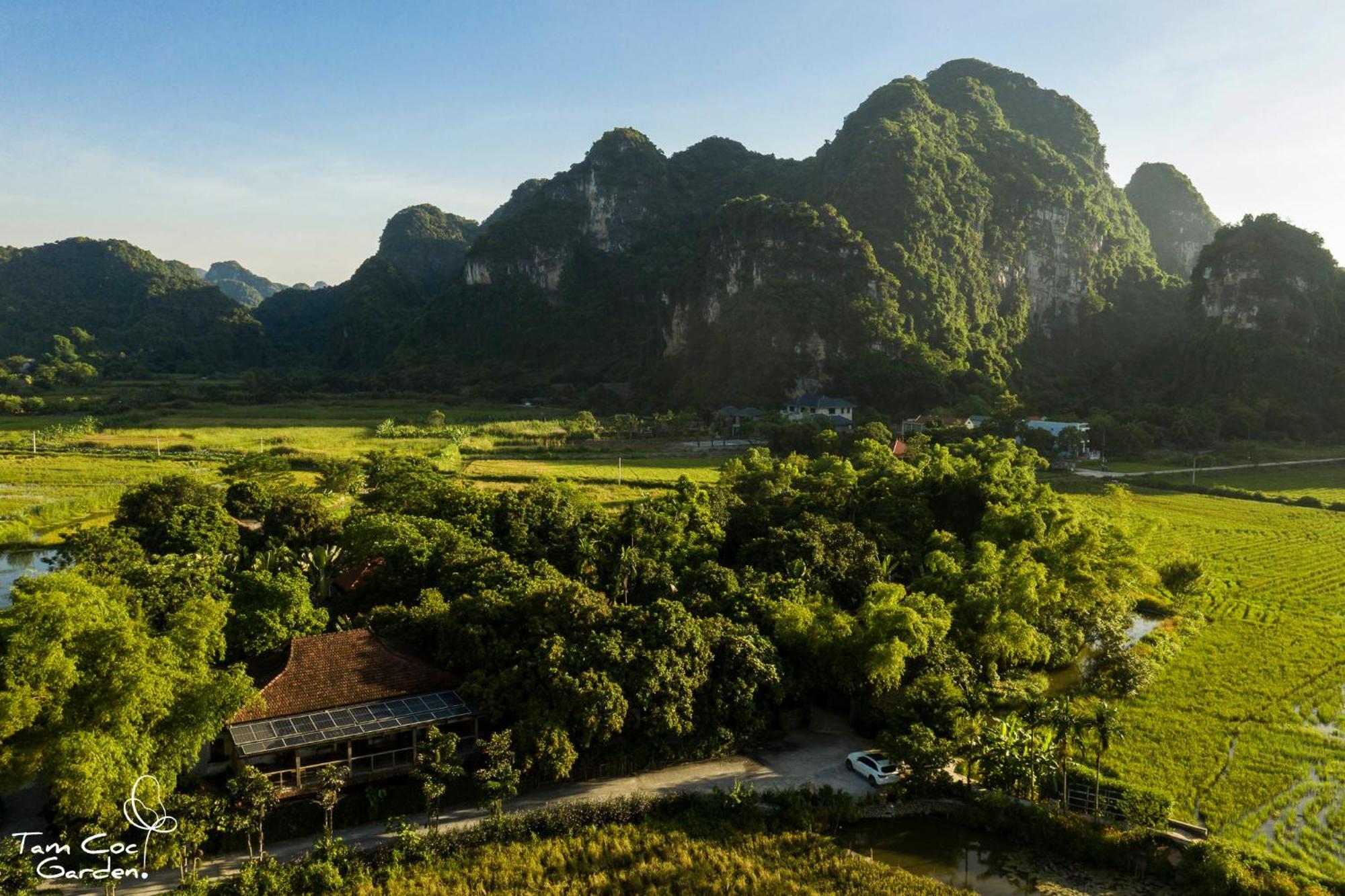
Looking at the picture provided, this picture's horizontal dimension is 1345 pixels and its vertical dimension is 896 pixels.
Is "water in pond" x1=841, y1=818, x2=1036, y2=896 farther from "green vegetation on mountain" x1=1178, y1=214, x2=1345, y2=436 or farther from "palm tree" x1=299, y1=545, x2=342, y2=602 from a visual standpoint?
"green vegetation on mountain" x1=1178, y1=214, x2=1345, y2=436

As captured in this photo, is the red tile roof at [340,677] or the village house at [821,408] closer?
the red tile roof at [340,677]

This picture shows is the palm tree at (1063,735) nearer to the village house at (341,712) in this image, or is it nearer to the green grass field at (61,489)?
the village house at (341,712)

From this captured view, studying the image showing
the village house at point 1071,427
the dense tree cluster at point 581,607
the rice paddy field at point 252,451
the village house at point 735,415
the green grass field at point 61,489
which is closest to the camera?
the dense tree cluster at point 581,607

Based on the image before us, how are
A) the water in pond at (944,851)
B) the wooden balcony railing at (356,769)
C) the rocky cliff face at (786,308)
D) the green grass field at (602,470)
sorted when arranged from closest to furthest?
1. the water in pond at (944,851)
2. the wooden balcony railing at (356,769)
3. the green grass field at (602,470)
4. the rocky cliff face at (786,308)

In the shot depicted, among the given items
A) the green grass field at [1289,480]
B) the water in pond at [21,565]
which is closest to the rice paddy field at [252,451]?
the water in pond at [21,565]

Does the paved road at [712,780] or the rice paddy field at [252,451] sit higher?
the rice paddy field at [252,451]

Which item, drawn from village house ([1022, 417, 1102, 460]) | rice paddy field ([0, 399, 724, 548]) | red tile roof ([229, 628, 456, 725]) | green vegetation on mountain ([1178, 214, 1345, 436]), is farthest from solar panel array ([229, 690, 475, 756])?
green vegetation on mountain ([1178, 214, 1345, 436])

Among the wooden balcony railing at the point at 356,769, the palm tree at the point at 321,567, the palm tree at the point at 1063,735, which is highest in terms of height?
the palm tree at the point at 321,567
